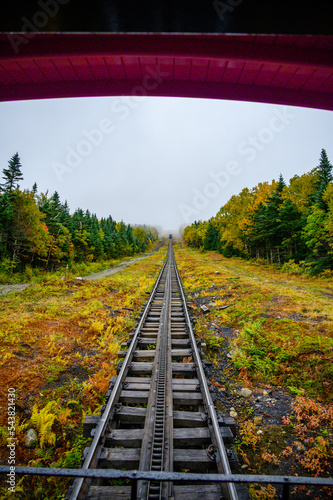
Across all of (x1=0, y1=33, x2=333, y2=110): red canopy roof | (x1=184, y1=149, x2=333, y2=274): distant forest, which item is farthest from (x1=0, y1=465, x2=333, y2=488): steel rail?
(x1=184, y1=149, x2=333, y2=274): distant forest

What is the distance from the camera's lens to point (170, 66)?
2.19 metres

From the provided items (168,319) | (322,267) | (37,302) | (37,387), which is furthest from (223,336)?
(322,267)

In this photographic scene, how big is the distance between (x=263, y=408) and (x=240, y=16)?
212 inches

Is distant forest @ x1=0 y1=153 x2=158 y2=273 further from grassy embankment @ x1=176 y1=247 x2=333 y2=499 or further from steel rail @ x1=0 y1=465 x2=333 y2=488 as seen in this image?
steel rail @ x1=0 y1=465 x2=333 y2=488

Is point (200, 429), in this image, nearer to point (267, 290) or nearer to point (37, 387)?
point (37, 387)

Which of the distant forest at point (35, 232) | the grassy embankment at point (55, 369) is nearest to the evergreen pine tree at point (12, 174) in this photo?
the distant forest at point (35, 232)

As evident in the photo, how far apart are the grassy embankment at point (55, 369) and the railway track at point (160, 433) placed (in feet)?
1.99

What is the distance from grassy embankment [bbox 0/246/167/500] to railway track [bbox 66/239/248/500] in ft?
1.99

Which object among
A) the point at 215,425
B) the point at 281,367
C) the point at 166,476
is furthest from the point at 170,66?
the point at 281,367

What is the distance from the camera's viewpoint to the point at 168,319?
7840 millimetres

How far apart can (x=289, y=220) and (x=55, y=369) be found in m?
24.5

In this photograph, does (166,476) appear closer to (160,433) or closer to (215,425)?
(160,433)

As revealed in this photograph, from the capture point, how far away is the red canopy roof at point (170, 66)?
1.97m

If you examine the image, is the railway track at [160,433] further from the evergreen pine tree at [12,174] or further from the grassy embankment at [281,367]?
the evergreen pine tree at [12,174]
